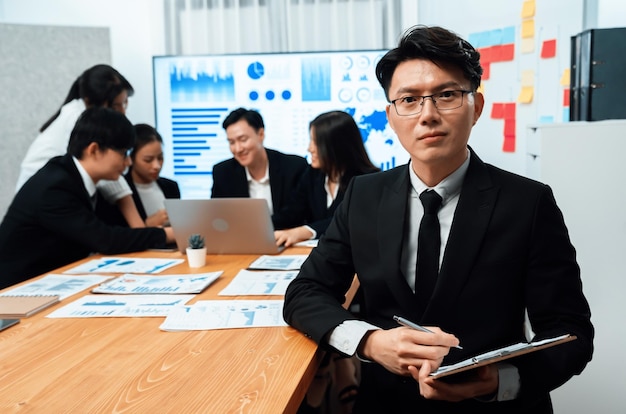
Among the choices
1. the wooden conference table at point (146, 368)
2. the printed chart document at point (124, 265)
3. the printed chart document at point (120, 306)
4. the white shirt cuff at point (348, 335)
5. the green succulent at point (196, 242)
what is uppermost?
the green succulent at point (196, 242)

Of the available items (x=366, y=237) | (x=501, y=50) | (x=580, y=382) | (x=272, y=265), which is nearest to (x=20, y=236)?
(x=272, y=265)

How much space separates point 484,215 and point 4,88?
348 centimetres

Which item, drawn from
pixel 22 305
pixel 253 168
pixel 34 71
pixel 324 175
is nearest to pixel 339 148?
pixel 324 175

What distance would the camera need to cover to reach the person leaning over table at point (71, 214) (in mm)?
2232

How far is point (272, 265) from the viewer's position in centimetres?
202

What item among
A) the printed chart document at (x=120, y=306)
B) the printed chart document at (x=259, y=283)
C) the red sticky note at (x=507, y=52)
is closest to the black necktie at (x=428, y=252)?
the printed chart document at (x=259, y=283)

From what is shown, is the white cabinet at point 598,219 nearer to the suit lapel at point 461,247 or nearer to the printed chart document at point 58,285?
the suit lapel at point 461,247

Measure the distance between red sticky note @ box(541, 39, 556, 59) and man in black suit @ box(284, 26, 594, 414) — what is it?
2.06 meters

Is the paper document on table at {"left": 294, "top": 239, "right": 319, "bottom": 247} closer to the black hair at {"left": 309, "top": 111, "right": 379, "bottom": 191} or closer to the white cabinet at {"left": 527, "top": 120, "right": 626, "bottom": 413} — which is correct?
the black hair at {"left": 309, "top": 111, "right": 379, "bottom": 191}

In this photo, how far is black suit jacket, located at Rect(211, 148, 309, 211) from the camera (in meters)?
3.13

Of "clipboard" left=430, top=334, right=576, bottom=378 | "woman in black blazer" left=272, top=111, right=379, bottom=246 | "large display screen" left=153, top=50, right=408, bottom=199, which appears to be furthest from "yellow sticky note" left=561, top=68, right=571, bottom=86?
"clipboard" left=430, top=334, right=576, bottom=378

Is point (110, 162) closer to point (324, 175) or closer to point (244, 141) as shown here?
point (244, 141)

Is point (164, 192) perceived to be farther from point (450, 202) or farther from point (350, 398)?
point (450, 202)

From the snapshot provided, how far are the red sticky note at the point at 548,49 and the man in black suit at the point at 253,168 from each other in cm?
140
